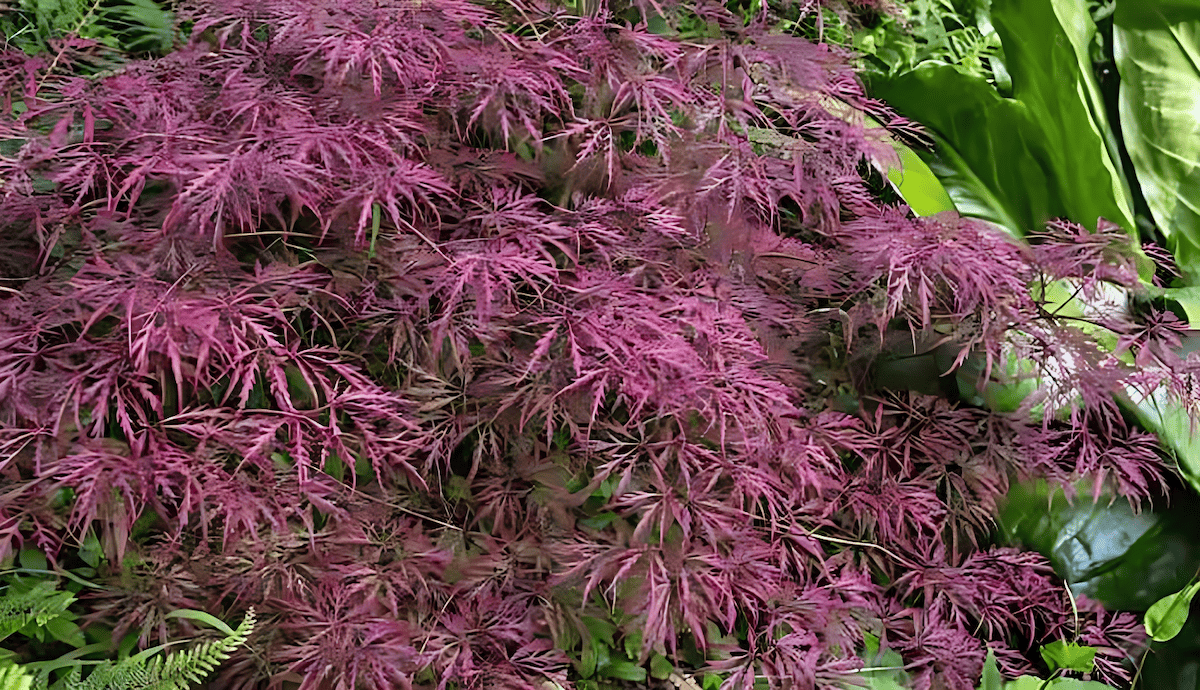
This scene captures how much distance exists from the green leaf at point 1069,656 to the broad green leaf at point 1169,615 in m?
0.08

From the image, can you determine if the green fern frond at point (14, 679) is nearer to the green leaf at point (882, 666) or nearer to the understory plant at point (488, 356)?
the understory plant at point (488, 356)

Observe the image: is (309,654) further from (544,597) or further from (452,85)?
(452,85)

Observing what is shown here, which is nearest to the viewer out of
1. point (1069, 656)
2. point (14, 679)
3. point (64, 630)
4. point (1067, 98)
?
point (14, 679)

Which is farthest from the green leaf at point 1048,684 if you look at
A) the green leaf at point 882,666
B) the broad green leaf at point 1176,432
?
the broad green leaf at point 1176,432

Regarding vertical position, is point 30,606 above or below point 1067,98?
below

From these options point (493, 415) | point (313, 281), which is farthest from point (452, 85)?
point (493, 415)

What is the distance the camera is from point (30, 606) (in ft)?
2.78

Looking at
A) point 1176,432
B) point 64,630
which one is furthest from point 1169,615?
point 64,630

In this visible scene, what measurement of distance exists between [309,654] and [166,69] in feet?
2.21

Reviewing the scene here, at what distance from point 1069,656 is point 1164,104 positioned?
4.17 feet

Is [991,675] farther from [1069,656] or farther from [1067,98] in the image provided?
[1067,98]

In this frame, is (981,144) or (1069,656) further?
(981,144)

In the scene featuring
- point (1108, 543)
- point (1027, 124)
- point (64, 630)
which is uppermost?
point (1027, 124)

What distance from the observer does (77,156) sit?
93 centimetres
